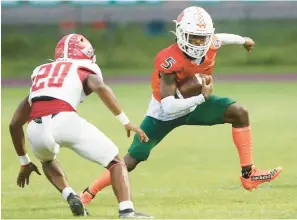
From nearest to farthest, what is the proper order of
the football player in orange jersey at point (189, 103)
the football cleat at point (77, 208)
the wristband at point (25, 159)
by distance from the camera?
1. the football cleat at point (77, 208)
2. the wristband at point (25, 159)
3. the football player in orange jersey at point (189, 103)

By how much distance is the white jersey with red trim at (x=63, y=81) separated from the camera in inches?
353

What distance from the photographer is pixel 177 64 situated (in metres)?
10.2

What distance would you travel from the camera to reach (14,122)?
9.61 metres

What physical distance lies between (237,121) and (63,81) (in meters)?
2.29

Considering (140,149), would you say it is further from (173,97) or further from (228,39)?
(228,39)

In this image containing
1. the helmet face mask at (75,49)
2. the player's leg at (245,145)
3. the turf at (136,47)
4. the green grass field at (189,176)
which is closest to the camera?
the helmet face mask at (75,49)

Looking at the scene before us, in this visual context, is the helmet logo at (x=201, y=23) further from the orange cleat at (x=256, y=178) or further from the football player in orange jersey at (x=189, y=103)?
the orange cleat at (x=256, y=178)

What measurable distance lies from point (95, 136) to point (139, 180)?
11.8 ft

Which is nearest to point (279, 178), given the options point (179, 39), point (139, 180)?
point (139, 180)

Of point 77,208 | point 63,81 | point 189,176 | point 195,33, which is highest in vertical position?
point 195,33

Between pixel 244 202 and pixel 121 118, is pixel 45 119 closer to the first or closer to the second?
pixel 121 118

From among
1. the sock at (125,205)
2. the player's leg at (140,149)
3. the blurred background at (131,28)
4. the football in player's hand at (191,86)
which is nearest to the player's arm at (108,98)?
the sock at (125,205)

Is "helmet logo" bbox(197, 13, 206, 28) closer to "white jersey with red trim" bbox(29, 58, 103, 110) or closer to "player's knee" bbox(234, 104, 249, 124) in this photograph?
"player's knee" bbox(234, 104, 249, 124)

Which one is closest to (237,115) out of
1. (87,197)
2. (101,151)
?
(87,197)
